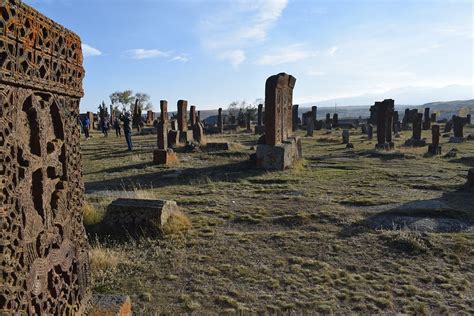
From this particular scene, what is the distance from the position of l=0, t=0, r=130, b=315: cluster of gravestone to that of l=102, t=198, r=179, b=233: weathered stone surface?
241 centimetres

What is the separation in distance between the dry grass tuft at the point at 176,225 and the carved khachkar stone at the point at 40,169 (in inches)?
95.3

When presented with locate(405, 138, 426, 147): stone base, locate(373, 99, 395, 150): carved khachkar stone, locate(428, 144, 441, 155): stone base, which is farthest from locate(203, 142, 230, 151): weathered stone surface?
locate(405, 138, 426, 147): stone base

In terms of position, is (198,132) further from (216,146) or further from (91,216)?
(91,216)

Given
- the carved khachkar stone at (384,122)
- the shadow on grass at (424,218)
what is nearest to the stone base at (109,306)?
the shadow on grass at (424,218)

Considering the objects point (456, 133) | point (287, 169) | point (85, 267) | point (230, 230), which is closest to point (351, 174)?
point (287, 169)

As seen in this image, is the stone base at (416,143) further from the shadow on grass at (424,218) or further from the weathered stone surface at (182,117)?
the shadow on grass at (424,218)

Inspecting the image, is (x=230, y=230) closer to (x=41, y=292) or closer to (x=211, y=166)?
(x=41, y=292)

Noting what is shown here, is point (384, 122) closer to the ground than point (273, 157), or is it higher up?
higher up

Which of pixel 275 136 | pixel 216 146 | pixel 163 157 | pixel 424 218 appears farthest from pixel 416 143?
pixel 424 218

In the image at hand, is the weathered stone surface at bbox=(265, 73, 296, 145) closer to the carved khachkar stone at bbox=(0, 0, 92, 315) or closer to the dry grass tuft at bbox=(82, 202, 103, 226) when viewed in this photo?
the dry grass tuft at bbox=(82, 202, 103, 226)

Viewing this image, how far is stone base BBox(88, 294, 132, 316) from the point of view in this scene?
7.83 feet

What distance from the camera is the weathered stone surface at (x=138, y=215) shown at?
4.93m

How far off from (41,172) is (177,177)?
281 inches

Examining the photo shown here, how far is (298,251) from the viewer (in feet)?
14.4
